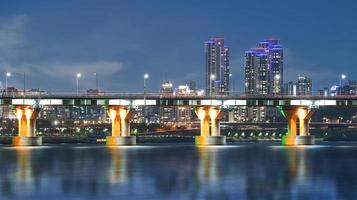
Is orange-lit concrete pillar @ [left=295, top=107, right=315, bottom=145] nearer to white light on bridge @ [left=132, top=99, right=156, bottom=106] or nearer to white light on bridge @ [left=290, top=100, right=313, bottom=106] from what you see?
white light on bridge @ [left=290, top=100, right=313, bottom=106]

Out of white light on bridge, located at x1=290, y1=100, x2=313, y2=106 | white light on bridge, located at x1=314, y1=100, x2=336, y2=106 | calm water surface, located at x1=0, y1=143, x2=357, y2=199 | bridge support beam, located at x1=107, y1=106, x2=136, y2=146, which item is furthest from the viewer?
white light on bridge, located at x1=314, y1=100, x2=336, y2=106

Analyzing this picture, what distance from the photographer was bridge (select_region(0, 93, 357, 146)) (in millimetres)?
166375

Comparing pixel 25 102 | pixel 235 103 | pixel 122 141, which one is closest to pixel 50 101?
pixel 25 102

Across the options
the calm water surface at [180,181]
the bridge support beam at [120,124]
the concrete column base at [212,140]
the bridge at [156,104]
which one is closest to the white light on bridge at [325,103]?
the bridge at [156,104]

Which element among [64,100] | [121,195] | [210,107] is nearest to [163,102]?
[210,107]

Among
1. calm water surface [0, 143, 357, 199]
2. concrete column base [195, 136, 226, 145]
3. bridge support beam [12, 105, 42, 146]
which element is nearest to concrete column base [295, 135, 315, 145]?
concrete column base [195, 136, 226, 145]

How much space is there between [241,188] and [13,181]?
18.3 meters

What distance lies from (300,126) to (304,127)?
108 cm

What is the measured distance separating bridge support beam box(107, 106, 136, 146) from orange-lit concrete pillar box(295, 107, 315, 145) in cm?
3654

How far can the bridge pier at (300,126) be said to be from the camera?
16725cm

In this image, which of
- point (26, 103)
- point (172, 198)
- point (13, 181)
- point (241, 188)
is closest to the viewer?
point (172, 198)

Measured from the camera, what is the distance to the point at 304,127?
552 ft

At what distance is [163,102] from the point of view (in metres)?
171

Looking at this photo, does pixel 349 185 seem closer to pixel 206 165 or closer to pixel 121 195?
pixel 121 195
